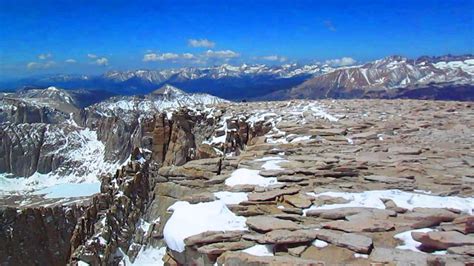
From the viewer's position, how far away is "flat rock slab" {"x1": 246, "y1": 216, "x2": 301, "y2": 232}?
391 inches

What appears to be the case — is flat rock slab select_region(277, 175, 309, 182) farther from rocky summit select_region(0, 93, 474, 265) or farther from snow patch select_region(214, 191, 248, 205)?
snow patch select_region(214, 191, 248, 205)

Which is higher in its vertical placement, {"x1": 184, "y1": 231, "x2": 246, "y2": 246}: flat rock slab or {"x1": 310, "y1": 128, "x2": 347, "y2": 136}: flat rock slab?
{"x1": 310, "y1": 128, "x2": 347, "y2": 136}: flat rock slab

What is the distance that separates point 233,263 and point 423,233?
408 cm

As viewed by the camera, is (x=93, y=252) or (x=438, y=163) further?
(x=93, y=252)

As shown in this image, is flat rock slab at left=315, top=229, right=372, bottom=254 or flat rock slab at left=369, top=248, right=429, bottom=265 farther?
flat rock slab at left=315, top=229, right=372, bottom=254

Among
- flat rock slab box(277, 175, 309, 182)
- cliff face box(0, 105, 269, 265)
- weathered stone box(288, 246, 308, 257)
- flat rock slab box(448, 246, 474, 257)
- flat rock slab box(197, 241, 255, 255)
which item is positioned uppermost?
flat rock slab box(277, 175, 309, 182)

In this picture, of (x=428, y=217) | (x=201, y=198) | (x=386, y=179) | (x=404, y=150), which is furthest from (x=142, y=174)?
(x=428, y=217)

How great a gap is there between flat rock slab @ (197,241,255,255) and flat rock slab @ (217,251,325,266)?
0.22 m

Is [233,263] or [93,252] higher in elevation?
[233,263]

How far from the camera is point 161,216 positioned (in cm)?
1456

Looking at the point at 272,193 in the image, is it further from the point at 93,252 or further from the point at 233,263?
the point at 93,252

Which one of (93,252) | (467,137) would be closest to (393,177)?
(467,137)

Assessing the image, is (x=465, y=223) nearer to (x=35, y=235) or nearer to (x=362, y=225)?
(x=362, y=225)

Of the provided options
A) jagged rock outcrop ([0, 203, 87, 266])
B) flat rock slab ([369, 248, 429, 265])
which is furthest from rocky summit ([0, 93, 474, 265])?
jagged rock outcrop ([0, 203, 87, 266])
